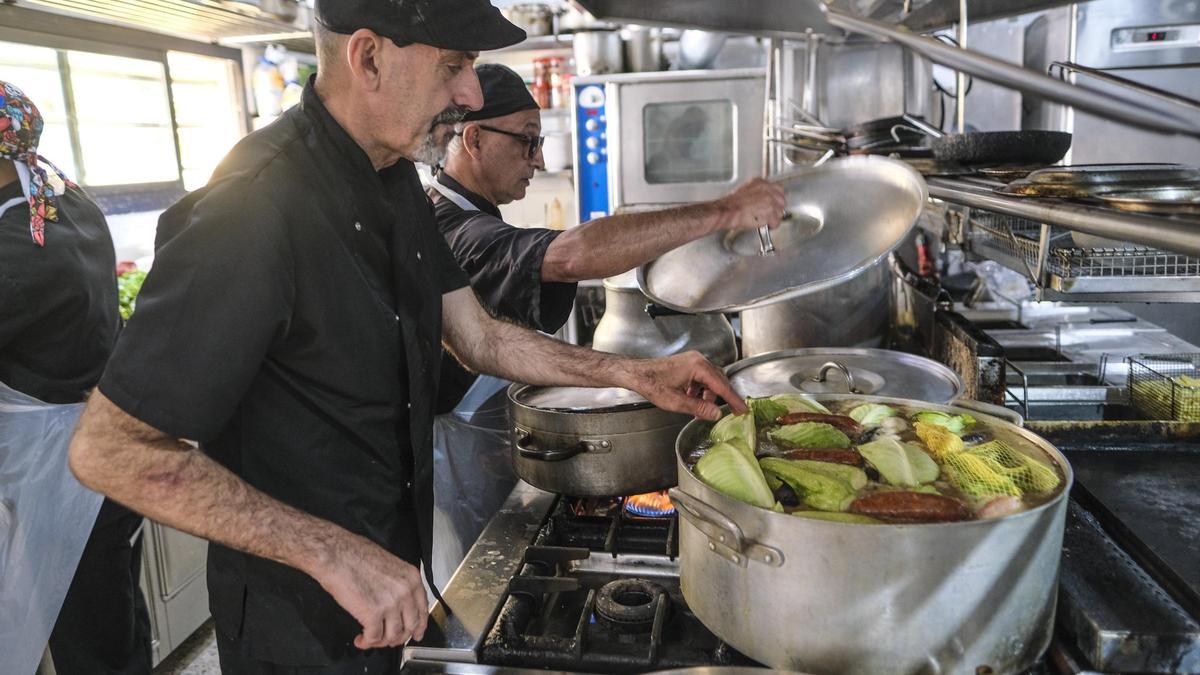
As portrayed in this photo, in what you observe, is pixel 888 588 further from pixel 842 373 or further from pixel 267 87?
pixel 267 87

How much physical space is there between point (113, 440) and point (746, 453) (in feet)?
Result: 2.42

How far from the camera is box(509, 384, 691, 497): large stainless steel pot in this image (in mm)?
1438

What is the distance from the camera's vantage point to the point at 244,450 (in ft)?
3.74

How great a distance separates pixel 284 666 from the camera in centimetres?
119

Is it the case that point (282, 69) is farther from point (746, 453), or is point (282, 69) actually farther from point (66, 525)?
point (746, 453)

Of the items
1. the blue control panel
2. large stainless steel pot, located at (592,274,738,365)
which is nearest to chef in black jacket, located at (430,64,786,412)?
large stainless steel pot, located at (592,274,738,365)

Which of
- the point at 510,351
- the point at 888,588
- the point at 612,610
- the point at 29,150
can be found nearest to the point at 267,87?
the point at 29,150

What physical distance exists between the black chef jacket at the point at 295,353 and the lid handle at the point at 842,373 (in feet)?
2.31

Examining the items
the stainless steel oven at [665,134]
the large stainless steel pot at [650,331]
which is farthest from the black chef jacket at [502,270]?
the stainless steel oven at [665,134]

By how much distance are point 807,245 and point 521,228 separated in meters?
0.74

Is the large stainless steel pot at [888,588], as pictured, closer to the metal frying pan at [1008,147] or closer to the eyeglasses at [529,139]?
the metal frying pan at [1008,147]

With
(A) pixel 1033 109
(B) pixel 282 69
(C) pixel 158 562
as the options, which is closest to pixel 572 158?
(B) pixel 282 69

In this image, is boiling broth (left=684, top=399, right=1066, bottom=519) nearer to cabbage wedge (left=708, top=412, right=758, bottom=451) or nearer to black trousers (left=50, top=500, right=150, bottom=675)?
cabbage wedge (left=708, top=412, right=758, bottom=451)

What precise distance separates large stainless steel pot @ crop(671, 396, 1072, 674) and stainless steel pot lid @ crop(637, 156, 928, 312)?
0.52 m
